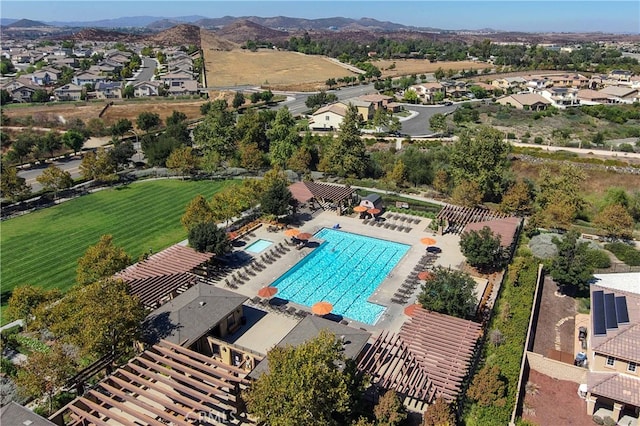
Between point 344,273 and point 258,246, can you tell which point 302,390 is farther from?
point 258,246

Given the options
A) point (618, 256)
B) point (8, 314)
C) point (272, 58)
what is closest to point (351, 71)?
point (272, 58)

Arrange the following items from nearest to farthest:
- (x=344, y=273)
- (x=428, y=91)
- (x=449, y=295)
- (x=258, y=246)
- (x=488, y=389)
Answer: (x=488, y=389) < (x=449, y=295) < (x=344, y=273) < (x=258, y=246) < (x=428, y=91)

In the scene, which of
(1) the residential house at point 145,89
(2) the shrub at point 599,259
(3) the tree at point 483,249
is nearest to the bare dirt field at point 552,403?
(3) the tree at point 483,249

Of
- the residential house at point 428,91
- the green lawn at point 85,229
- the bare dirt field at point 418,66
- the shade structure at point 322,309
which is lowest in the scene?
the green lawn at point 85,229

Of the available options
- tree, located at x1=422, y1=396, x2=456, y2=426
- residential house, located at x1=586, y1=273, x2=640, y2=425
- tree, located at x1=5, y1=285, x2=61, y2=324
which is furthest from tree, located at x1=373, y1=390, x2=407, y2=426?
tree, located at x1=5, y1=285, x2=61, y2=324

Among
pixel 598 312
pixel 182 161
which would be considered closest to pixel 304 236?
pixel 598 312

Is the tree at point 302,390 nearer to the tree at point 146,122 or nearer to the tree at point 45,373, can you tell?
the tree at point 45,373
